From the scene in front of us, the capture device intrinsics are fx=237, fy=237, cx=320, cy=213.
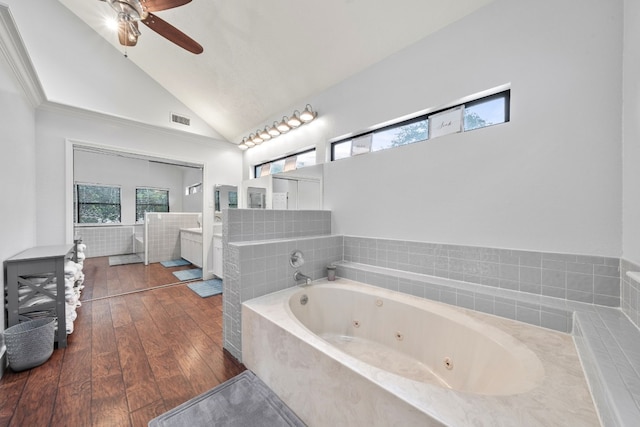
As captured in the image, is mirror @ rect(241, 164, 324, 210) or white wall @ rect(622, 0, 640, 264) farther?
mirror @ rect(241, 164, 324, 210)

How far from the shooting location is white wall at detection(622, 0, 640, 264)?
3.54 ft

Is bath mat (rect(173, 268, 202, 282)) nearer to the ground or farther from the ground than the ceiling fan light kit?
nearer to the ground

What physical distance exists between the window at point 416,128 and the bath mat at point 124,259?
4.86 m

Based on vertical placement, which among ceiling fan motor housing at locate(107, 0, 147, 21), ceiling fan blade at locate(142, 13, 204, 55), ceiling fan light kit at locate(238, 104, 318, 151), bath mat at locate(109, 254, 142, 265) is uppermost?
ceiling fan blade at locate(142, 13, 204, 55)

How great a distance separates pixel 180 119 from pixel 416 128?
3278 mm

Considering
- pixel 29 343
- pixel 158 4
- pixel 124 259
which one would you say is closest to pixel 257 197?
pixel 158 4

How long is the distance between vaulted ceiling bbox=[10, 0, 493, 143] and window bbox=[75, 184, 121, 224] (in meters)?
3.80

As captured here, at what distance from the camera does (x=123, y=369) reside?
1.60 metres

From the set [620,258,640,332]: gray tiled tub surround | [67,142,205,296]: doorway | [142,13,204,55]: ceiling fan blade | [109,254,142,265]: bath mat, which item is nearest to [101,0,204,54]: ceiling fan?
[142,13,204,55]: ceiling fan blade

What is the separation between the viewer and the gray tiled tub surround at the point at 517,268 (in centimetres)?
127

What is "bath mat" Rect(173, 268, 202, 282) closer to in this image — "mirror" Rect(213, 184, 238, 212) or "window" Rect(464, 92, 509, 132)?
"mirror" Rect(213, 184, 238, 212)

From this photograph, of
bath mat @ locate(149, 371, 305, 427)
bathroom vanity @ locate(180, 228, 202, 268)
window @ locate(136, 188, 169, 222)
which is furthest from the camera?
window @ locate(136, 188, 169, 222)

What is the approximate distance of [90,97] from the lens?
2771mm

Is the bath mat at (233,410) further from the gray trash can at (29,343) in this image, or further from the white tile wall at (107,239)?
the white tile wall at (107,239)
